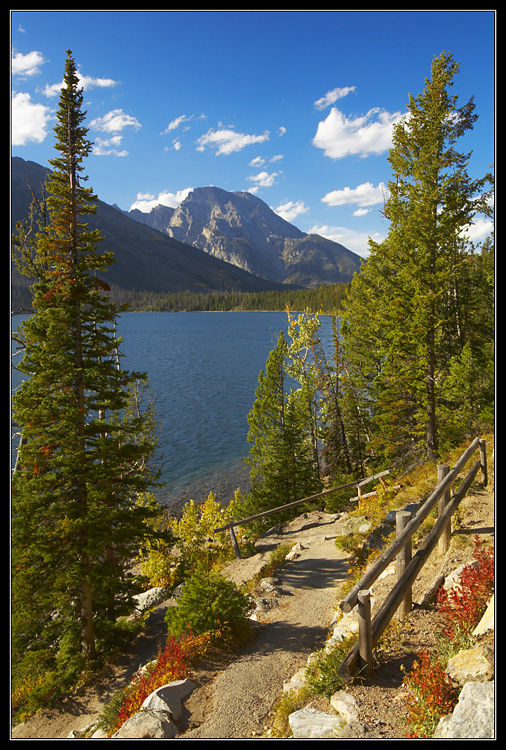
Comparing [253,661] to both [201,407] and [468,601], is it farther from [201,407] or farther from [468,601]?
[201,407]

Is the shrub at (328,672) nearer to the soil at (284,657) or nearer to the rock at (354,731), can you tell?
the soil at (284,657)

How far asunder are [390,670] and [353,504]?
49.4 feet

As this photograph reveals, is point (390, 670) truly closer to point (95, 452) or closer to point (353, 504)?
point (95, 452)

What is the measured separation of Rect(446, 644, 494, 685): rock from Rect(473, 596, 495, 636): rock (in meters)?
0.45

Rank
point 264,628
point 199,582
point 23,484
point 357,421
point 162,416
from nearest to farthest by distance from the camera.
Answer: point 199,582 → point 264,628 → point 23,484 → point 357,421 → point 162,416

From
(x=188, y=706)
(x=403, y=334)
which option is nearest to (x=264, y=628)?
(x=188, y=706)

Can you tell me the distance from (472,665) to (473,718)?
2.56 feet

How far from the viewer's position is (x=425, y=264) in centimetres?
1702

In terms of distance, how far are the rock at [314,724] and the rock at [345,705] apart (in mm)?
82

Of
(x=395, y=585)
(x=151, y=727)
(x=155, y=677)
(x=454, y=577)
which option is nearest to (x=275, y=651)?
(x=155, y=677)

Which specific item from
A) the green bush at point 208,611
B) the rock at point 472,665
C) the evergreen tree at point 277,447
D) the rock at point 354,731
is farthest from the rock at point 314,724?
the evergreen tree at point 277,447

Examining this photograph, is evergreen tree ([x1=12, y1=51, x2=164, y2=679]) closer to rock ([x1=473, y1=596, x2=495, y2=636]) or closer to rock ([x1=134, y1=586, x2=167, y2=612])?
rock ([x1=134, y1=586, x2=167, y2=612])

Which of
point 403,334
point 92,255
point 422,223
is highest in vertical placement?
point 422,223

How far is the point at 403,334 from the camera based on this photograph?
58.3ft
